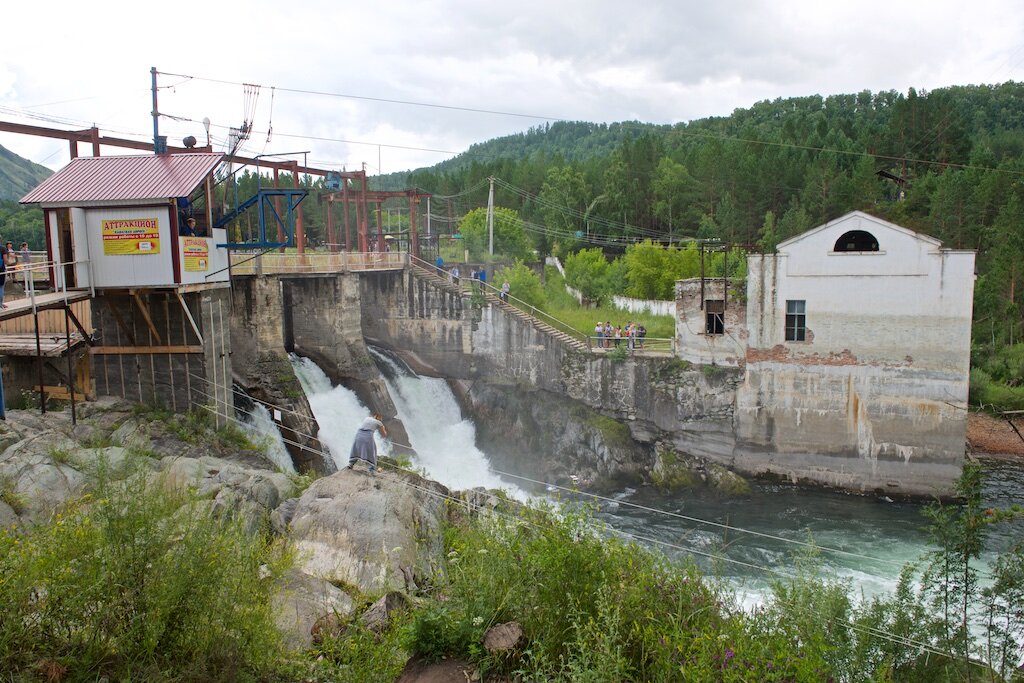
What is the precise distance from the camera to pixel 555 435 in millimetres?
31922

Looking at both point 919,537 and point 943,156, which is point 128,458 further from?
point 943,156

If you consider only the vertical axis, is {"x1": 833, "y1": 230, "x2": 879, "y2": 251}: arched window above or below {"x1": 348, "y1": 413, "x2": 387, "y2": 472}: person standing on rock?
above

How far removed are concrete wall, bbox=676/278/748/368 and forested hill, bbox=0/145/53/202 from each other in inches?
5743

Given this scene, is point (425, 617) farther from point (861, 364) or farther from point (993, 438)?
point (993, 438)

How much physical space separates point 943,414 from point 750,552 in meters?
10.0

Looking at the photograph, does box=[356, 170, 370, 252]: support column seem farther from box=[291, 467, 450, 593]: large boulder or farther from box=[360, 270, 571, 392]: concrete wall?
box=[291, 467, 450, 593]: large boulder

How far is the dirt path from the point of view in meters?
32.8

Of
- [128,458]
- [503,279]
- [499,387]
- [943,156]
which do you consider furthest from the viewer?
[943,156]

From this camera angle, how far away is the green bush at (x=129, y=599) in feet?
17.0

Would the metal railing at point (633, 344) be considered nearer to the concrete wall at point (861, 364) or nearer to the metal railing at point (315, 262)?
the concrete wall at point (861, 364)

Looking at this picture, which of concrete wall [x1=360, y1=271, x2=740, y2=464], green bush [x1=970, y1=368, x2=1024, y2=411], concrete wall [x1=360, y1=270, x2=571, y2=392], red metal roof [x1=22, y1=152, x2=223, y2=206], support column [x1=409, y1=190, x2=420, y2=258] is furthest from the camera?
support column [x1=409, y1=190, x2=420, y2=258]

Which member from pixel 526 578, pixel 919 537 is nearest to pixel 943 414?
pixel 919 537

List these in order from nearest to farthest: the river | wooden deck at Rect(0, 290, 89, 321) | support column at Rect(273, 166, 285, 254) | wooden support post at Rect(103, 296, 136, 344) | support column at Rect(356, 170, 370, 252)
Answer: wooden deck at Rect(0, 290, 89, 321) < wooden support post at Rect(103, 296, 136, 344) < support column at Rect(273, 166, 285, 254) < the river < support column at Rect(356, 170, 370, 252)

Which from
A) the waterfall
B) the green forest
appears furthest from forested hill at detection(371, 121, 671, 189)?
the waterfall
